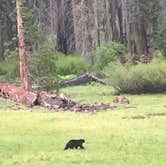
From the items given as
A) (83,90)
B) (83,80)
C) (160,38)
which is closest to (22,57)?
(83,90)

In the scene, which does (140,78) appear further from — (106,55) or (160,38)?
(160,38)

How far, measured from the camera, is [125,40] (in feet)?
149

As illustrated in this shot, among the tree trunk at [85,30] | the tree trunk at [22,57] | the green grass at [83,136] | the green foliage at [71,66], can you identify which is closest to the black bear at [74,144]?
the green grass at [83,136]

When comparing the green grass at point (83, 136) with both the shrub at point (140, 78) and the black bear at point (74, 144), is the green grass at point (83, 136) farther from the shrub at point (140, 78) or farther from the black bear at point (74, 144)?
the shrub at point (140, 78)

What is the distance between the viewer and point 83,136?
14.9m

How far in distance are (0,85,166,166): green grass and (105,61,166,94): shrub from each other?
6.79 metres

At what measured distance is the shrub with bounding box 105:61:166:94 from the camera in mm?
29969

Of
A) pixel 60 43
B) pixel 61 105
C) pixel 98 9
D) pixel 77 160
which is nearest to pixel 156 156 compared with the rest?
pixel 77 160

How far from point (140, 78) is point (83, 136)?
1549 centimetres

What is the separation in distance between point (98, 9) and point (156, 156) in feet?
166

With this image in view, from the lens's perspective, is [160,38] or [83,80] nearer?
[83,80]

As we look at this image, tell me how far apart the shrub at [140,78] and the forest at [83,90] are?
50 millimetres

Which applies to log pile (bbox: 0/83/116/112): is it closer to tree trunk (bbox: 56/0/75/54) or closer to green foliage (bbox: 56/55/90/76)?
green foliage (bbox: 56/55/90/76)

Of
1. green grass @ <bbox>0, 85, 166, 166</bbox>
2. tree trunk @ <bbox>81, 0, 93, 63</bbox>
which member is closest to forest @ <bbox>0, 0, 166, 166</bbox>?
green grass @ <bbox>0, 85, 166, 166</bbox>
